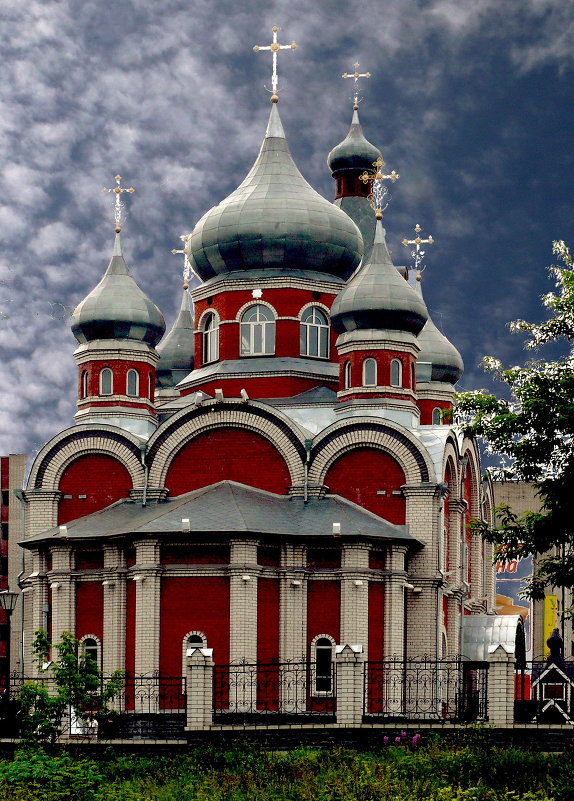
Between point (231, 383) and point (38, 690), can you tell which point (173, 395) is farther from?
point (38, 690)

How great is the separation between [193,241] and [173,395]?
5086 millimetres

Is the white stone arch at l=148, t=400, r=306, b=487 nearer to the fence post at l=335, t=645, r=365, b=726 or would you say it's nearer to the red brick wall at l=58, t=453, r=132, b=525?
the red brick wall at l=58, t=453, r=132, b=525

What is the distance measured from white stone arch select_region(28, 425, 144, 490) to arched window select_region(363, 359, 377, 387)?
15.6ft

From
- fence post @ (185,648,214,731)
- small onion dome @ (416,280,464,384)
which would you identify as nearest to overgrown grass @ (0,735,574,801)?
fence post @ (185,648,214,731)

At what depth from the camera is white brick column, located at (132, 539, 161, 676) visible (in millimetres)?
28875

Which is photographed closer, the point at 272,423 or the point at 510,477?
the point at 510,477

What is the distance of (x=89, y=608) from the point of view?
3058 cm

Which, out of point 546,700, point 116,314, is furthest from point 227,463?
point 546,700

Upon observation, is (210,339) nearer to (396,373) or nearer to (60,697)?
(396,373)

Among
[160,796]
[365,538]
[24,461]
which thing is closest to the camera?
[160,796]

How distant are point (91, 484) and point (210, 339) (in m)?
5.04

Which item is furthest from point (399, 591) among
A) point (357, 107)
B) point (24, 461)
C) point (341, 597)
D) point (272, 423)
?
point (24, 461)

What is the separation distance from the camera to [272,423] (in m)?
31.4

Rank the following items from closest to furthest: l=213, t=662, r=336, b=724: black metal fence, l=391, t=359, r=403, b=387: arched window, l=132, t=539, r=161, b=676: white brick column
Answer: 1. l=213, t=662, r=336, b=724: black metal fence
2. l=132, t=539, r=161, b=676: white brick column
3. l=391, t=359, r=403, b=387: arched window
